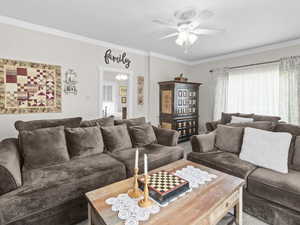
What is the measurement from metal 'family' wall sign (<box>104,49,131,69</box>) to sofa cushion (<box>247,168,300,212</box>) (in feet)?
11.4

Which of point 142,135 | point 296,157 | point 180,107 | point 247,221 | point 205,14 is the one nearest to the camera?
point 247,221

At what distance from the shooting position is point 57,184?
1569mm

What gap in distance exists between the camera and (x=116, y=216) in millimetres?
1089

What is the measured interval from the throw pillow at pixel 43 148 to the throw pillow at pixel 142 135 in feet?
3.46

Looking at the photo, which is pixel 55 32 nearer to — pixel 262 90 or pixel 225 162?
pixel 225 162

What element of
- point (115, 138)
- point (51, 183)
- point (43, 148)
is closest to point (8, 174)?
point (51, 183)

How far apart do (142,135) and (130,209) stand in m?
1.65

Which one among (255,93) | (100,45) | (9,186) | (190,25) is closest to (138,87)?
(100,45)

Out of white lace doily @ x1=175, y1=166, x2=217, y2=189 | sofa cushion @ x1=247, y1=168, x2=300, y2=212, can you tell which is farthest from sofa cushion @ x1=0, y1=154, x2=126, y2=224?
sofa cushion @ x1=247, y1=168, x2=300, y2=212

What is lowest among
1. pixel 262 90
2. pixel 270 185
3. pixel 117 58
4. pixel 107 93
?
pixel 270 185

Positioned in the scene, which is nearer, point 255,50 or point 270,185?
point 270,185

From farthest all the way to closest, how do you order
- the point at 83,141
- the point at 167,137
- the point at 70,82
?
1. the point at 70,82
2. the point at 167,137
3. the point at 83,141

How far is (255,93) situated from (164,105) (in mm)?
2401

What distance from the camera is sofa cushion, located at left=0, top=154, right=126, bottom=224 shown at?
4.45 ft
